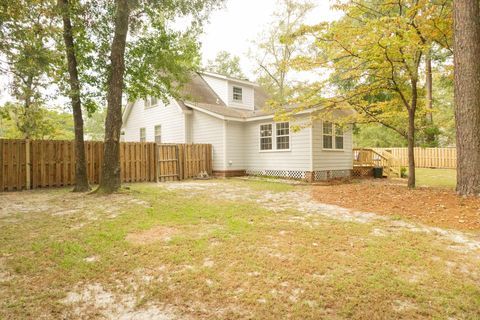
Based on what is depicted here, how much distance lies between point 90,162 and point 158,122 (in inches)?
310

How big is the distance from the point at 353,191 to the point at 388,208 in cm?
288

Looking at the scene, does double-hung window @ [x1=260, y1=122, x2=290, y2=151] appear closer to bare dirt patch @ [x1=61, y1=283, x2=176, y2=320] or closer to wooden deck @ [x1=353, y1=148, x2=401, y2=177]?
wooden deck @ [x1=353, y1=148, x2=401, y2=177]

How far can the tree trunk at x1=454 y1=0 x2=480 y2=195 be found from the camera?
6.90 meters

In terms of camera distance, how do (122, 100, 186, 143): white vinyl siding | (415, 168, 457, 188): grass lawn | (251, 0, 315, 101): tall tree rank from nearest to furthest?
(415, 168, 457, 188): grass lawn → (122, 100, 186, 143): white vinyl siding → (251, 0, 315, 101): tall tree

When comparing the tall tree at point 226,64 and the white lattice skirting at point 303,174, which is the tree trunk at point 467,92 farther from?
the tall tree at point 226,64

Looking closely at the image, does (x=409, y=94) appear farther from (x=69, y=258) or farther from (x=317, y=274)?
(x=69, y=258)

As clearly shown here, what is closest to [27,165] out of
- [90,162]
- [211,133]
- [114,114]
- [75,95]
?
[90,162]

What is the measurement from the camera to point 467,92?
23.1 feet

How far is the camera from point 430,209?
21.2ft

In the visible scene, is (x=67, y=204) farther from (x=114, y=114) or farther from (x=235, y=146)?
(x=235, y=146)

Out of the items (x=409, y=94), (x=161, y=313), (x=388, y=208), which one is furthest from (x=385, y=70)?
(x=161, y=313)

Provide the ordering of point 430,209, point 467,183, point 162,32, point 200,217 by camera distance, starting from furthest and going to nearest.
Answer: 1. point 162,32
2. point 467,183
3. point 430,209
4. point 200,217

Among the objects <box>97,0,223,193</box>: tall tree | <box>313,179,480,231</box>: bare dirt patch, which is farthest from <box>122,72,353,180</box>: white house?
<box>313,179,480,231</box>: bare dirt patch

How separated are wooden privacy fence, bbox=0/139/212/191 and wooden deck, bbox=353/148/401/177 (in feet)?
28.6
